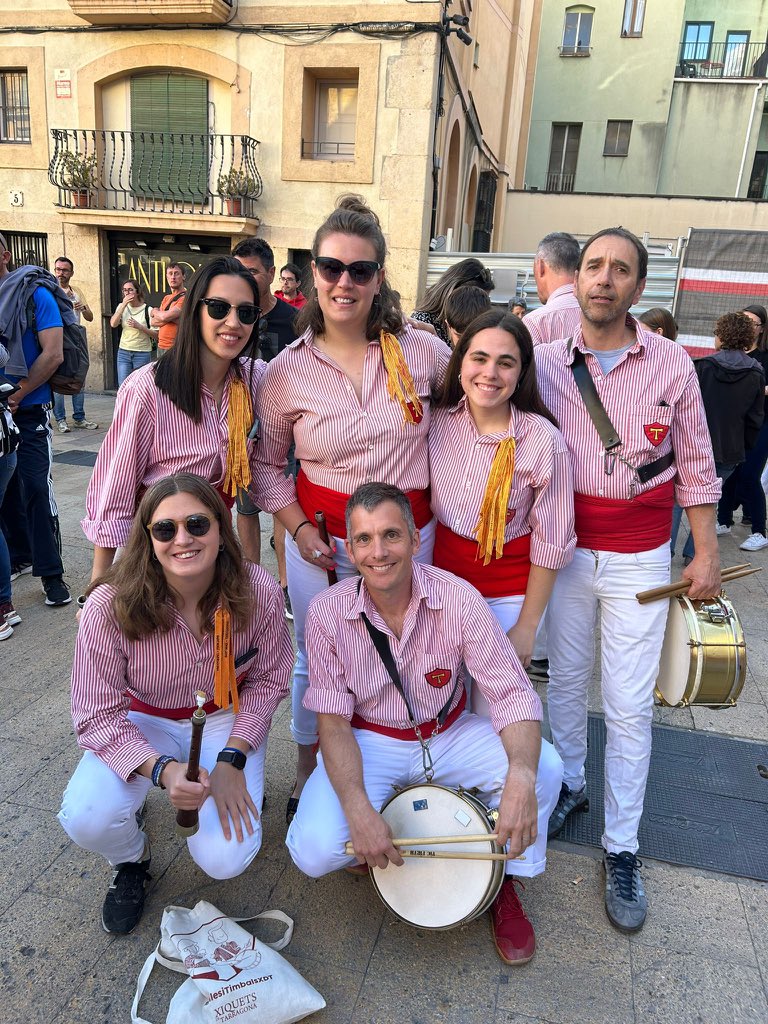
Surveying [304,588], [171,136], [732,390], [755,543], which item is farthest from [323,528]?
[171,136]

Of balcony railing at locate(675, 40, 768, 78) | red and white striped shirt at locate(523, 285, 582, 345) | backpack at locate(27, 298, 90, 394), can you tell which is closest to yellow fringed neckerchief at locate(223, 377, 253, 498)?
red and white striped shirt at locate(523, 285, 582, 345)

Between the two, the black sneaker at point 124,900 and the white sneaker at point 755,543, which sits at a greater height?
the black sneaker at point 124,900

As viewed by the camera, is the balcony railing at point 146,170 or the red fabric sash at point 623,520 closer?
the red fabric sash at point 623,520

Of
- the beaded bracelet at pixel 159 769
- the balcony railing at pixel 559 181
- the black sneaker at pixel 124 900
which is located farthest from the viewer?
the balcony railing at pixel 559 181

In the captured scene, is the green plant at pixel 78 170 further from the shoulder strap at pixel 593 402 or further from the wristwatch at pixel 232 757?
the wristwatch at pixel 232 757

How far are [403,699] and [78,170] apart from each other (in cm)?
1197

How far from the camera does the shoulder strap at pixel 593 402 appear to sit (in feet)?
7.47

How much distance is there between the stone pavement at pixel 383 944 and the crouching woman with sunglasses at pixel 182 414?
1064 mm

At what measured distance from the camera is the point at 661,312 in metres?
5.25

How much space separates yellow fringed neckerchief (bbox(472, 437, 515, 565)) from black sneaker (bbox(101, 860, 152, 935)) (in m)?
1.56

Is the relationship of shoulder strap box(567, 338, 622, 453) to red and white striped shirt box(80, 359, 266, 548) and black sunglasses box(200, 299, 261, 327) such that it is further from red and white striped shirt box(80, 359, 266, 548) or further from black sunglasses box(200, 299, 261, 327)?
red and white striped shirt box(80, 359, 266, 548)

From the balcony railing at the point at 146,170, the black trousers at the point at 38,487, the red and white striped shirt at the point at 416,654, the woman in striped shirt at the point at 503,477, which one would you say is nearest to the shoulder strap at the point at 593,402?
the woman in striped shirt at the point at 503,477

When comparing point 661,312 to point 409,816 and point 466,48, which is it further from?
point 466,48

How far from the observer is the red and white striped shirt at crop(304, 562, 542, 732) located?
2.22 meters
